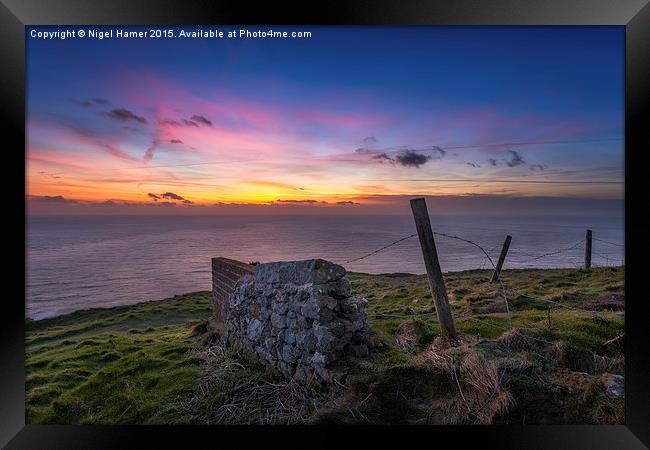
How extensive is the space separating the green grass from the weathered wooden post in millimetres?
331

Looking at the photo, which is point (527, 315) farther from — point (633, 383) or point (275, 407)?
point (275, 407)

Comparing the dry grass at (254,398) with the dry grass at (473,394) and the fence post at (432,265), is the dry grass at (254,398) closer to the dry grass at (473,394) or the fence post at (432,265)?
the dry grass at (473,394)

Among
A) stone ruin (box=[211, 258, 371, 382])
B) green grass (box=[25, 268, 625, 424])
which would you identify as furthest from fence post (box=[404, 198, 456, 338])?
stone ruin (box=[211, 258, 371, 382])

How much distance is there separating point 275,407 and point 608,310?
5063 millimetres

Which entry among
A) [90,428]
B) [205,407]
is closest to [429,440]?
[205,407]

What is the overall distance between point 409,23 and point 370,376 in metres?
3.65

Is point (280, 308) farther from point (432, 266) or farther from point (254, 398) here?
point (432, 266)

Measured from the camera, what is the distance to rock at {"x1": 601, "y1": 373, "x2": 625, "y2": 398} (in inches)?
126

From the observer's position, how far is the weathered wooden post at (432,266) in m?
3.74

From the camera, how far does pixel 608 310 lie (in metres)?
4.83

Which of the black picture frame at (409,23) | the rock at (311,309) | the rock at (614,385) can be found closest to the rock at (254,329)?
the rock at (311,309)

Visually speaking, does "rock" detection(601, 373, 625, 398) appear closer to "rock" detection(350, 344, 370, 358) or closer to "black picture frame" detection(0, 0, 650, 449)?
"black picture frame" detection(0, 0, 650, 449)

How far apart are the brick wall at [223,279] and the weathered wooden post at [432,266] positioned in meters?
2.50

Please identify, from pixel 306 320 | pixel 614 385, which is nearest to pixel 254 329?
pixel 306 320
